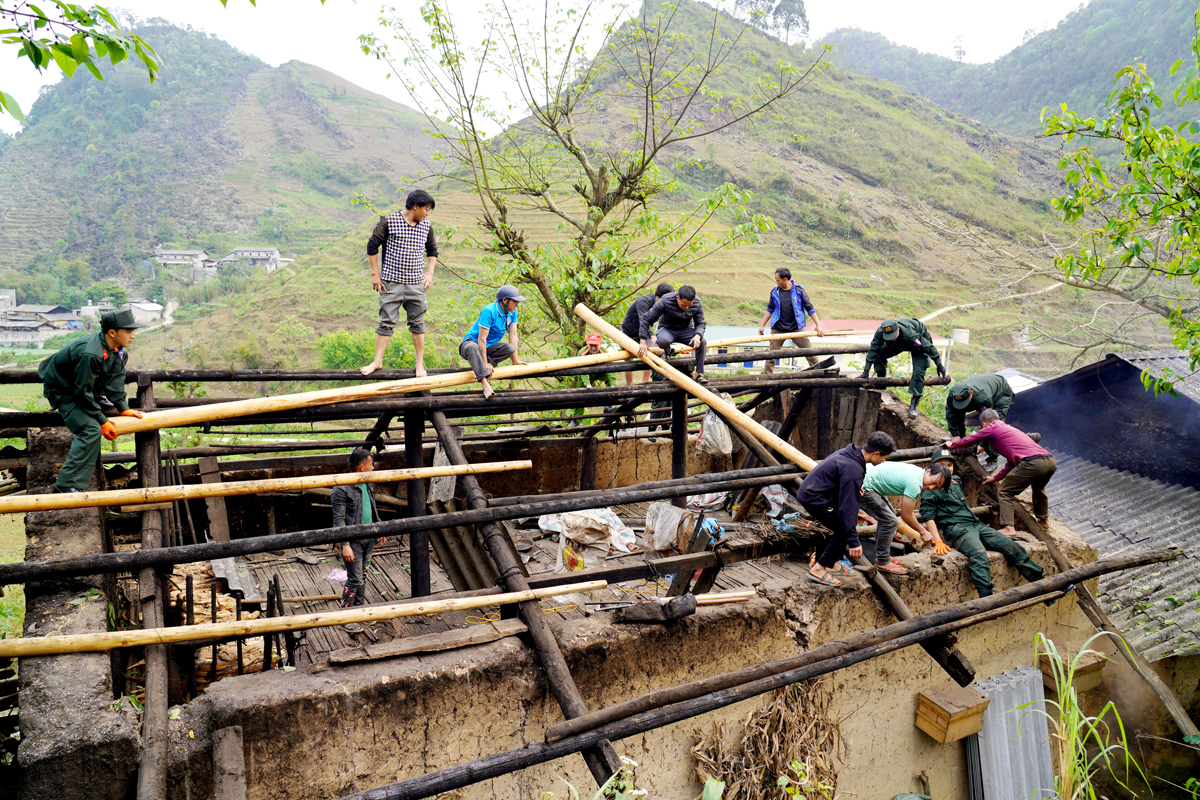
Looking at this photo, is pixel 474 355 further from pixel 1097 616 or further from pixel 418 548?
pixel 1097 616

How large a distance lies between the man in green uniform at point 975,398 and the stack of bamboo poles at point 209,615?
711 cm

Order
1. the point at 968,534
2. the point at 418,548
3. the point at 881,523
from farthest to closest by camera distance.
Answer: the point at 968,534 < the point at 881,523 < the point at 418,548

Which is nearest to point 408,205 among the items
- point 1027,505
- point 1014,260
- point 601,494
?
point 601,494

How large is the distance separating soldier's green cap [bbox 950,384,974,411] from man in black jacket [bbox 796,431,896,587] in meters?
2.64

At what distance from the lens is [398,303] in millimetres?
6109

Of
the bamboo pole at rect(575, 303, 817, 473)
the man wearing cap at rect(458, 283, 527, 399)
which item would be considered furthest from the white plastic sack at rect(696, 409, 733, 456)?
the man wearing cap at rect(458, 283, 527, 399)

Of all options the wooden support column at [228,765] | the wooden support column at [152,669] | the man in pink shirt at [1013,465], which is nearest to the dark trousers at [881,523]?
the man in pink shirt at [1013,465]

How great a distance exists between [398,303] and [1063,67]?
3539 inches

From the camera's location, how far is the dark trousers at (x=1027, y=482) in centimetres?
625

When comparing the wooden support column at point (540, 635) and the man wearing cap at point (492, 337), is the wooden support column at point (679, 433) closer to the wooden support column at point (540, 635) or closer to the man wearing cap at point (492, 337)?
the man wearing cap at point (492, 337)

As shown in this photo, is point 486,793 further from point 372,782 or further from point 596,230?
point 596,230

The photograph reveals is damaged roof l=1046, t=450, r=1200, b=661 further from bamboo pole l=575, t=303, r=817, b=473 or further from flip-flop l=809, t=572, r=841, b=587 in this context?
bamboo pole l=575, t=303, r=817, b=473

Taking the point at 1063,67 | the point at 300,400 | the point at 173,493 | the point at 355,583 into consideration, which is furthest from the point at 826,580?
the point at 1063,67

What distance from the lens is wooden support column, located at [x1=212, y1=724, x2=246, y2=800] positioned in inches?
116
